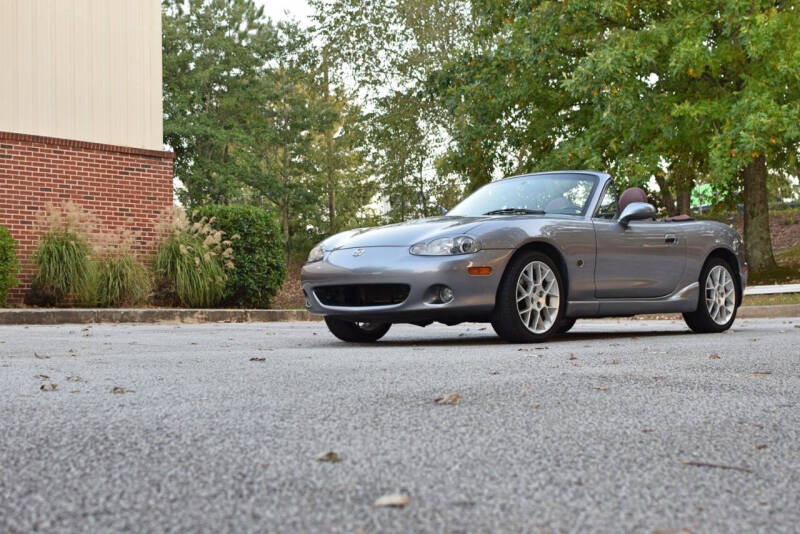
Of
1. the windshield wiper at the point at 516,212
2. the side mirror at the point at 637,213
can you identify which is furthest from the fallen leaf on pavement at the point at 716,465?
the side mirror at the point at 637,213

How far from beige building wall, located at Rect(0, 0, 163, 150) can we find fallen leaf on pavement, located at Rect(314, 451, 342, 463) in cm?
1342

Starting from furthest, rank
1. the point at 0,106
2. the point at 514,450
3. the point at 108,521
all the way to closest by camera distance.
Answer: the point at 0,106, the point at 514,450, the point at 108,521

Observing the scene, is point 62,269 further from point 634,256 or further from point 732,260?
point 732,260

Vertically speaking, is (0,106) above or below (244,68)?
below

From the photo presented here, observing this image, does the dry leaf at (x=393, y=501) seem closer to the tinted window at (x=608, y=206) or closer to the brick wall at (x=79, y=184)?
the tinted window at (x=608, y=206)

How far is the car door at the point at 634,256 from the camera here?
7784 mm

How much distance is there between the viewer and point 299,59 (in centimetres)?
3253

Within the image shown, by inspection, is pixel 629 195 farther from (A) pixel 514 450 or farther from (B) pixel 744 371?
(A) pixel 514 450

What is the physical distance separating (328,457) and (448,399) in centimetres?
117

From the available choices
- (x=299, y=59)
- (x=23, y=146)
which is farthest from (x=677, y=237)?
(x=299, y=59)

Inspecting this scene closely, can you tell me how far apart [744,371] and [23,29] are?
519 inches

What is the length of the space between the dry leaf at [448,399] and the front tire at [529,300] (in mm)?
3102

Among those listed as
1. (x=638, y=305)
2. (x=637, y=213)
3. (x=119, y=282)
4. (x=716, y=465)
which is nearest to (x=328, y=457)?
(x=716, y=465)

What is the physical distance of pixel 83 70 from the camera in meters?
15.5
